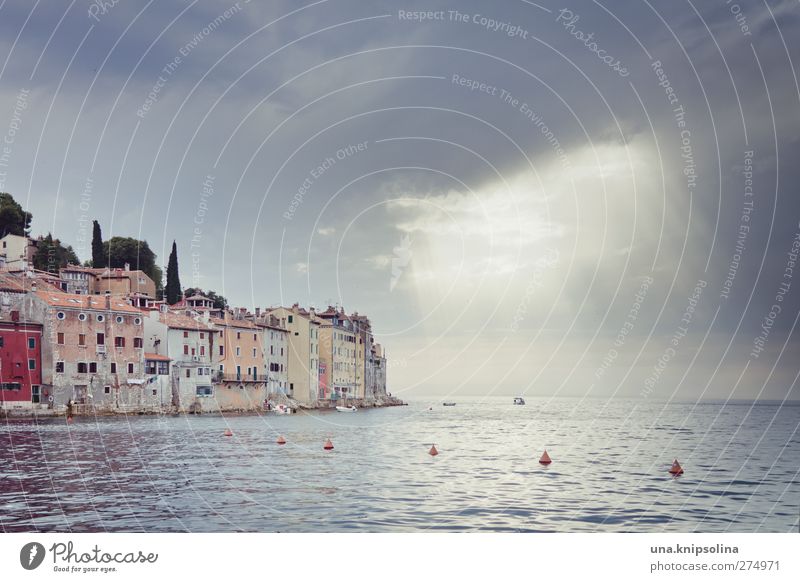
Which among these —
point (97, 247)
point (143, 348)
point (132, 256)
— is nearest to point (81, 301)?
point (143, 348)

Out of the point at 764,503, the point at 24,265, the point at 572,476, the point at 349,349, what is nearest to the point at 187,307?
the point at 24,265

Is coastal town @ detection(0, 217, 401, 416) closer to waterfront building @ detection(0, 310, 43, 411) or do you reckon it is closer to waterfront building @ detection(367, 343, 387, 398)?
waterfront building @ detection(0, 310, 43, 411)

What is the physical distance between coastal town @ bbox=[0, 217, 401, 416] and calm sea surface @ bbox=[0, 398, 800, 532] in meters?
23.3

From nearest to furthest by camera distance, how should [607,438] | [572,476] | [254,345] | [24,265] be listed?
1. [572,476]
2. [607,438]
3. [24,265]
4. [254,345]

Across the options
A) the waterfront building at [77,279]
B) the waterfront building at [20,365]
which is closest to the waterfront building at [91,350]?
the waterfront building at [20,365]

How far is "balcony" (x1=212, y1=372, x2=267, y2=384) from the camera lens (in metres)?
96.6

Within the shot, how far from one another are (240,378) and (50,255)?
30.1m

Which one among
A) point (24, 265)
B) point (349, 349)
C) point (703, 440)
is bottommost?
point (703, 440)

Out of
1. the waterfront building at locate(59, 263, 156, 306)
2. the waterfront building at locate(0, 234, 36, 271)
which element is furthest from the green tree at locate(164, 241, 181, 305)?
the waterfront building at locate(0, 234, 36, 271)
